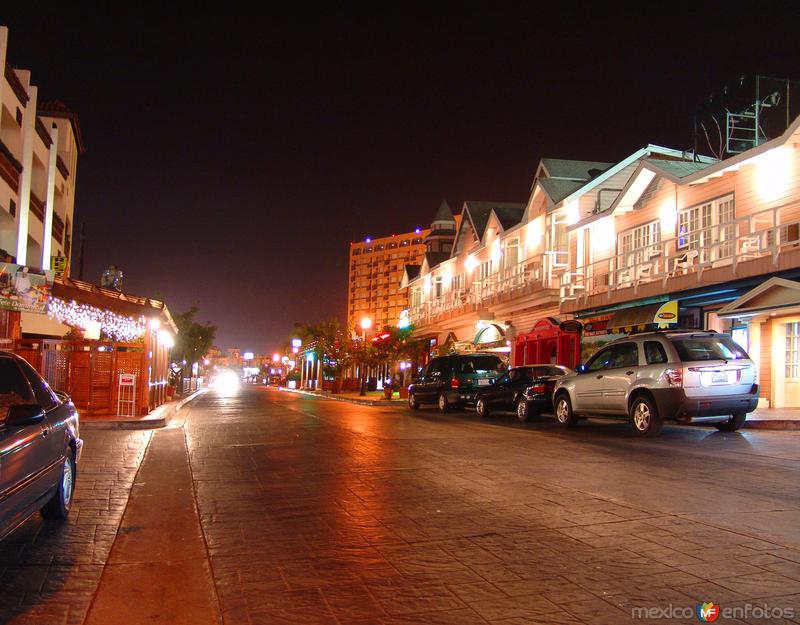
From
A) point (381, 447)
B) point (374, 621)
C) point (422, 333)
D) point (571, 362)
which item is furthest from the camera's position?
point (422, 333)

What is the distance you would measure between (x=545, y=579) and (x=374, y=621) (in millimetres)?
1297

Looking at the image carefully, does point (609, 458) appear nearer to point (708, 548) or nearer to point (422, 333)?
point (708, 548)

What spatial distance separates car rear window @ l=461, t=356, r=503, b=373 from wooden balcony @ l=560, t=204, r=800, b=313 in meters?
4.15

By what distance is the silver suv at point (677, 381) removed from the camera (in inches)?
520

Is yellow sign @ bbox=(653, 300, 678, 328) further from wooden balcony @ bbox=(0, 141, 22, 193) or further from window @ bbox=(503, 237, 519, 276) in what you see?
wooden balcony @ bbox=(0, 141, 22, 193)

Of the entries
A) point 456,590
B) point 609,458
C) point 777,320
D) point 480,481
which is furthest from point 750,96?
point 456,590

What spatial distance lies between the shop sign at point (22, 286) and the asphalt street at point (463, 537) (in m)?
6.65

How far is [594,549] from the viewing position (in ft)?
18.4

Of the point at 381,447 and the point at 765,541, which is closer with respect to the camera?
the point at 765,541

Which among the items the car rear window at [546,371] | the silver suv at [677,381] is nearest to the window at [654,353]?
the silver suv at [677,381]

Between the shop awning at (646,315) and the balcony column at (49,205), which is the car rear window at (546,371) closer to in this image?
the shop awning at (646,315)

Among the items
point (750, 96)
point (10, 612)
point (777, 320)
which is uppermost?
point (750, 96)

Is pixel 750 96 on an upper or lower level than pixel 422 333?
upper

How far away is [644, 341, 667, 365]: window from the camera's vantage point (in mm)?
13711
